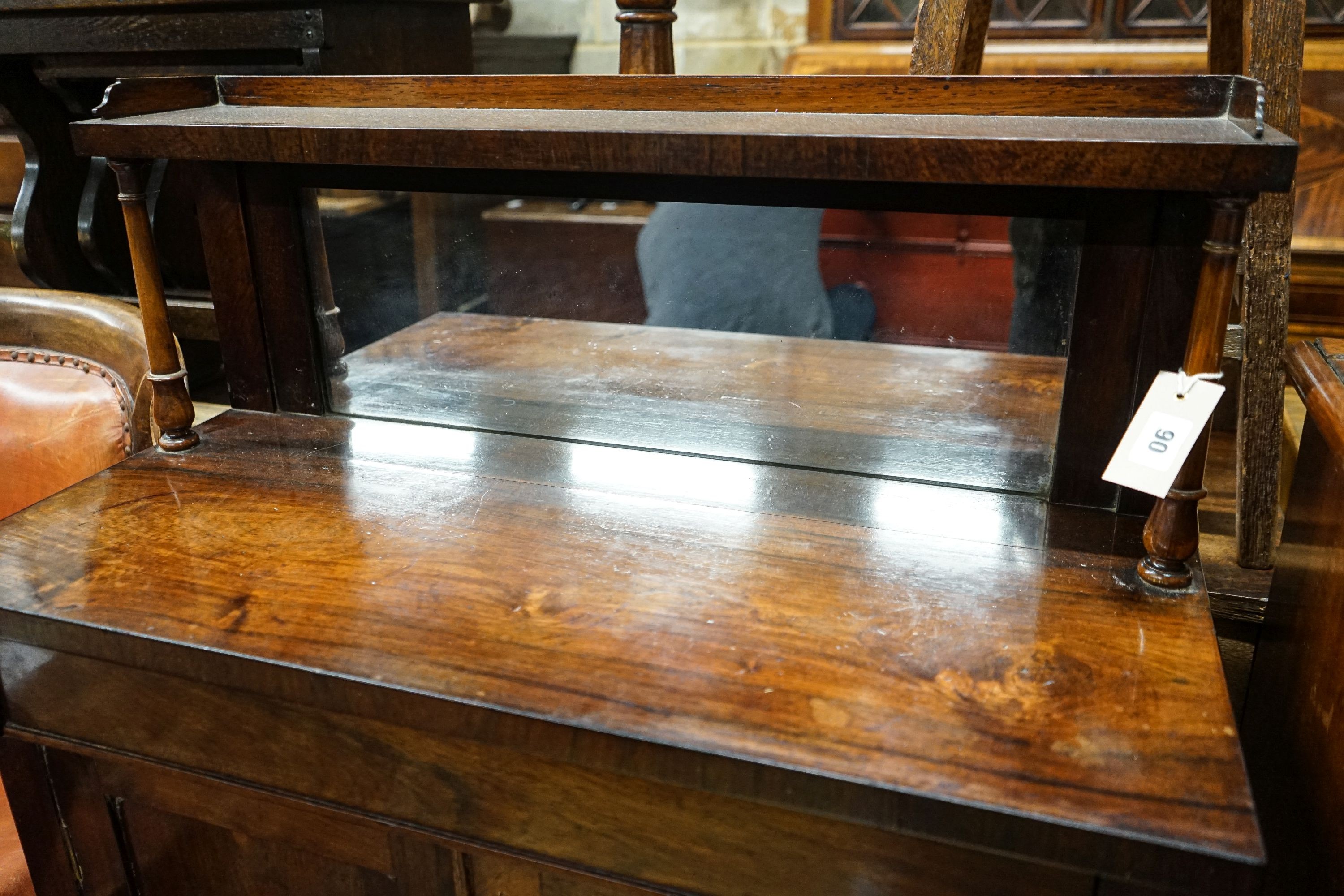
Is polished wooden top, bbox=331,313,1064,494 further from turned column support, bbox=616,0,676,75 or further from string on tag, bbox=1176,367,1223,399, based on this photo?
turned column support, bbox=616,0,676,75

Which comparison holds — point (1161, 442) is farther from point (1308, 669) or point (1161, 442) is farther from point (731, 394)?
point (731, 394)

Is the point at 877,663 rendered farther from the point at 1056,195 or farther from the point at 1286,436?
the point at 1286,436

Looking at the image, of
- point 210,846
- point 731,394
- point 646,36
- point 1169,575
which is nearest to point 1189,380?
point 1169,575

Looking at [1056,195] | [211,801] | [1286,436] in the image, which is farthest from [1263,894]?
[211,801]

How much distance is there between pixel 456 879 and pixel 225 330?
71cm

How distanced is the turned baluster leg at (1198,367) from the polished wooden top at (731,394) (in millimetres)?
166

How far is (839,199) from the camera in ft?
3.11

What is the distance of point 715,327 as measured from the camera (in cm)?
116

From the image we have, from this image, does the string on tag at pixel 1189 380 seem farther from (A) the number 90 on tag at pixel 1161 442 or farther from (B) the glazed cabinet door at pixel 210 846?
(B) the glazed cabinet door at pixel 210 846

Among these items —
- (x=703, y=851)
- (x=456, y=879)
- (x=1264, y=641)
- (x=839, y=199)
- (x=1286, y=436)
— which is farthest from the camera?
(x=1286, y=436)

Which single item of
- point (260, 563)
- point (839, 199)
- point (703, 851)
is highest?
point (839, 199)

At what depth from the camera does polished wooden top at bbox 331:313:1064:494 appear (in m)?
1.04

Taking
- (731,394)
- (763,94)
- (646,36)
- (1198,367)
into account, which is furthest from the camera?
(731,394)

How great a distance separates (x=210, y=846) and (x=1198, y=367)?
964mm
